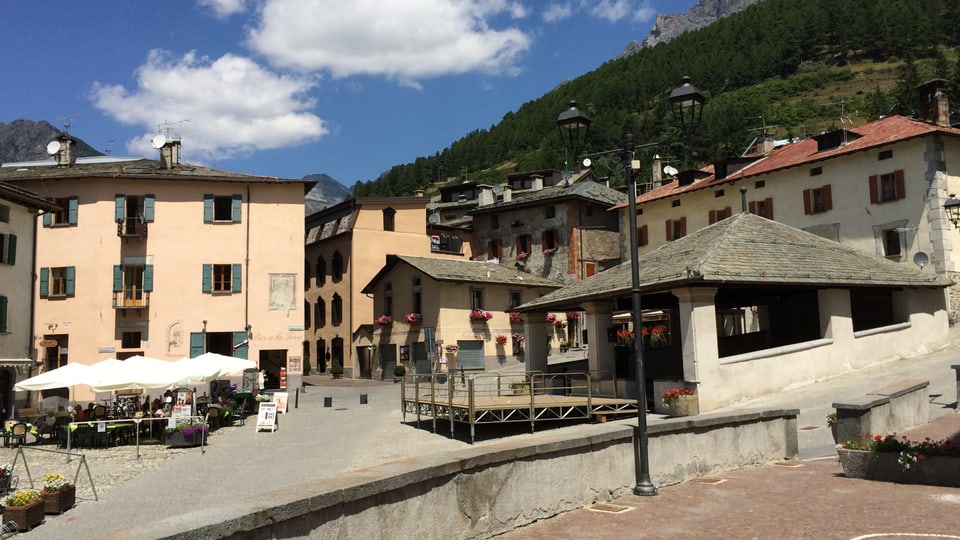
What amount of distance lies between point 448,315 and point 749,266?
2258 centimetres

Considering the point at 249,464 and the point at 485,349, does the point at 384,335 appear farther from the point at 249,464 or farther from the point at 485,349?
the point at 249,464

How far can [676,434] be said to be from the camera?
11156mm

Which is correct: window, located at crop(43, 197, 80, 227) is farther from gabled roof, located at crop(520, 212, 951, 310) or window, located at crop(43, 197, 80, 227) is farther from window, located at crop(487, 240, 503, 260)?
window, located at crop(487, 240, 503, 260)

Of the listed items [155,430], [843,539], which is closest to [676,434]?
[843,539]

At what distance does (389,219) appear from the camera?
50.8m

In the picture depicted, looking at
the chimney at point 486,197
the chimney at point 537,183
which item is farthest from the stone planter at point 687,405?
the chimney at point 537,183

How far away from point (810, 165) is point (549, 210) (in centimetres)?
2006

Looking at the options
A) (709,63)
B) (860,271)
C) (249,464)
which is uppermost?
(709,63)

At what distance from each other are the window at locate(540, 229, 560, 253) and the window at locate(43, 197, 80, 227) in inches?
1158

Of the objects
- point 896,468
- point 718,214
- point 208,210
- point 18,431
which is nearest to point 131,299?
point 208,210

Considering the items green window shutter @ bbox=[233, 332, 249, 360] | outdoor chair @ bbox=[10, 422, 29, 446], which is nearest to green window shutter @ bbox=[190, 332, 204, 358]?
green window shutter @ bbox=[233, 332, 249, 360]

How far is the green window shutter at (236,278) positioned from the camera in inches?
1449

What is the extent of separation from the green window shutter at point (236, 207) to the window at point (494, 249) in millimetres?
22466

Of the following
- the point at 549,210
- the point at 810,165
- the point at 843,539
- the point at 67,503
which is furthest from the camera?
the point at 549,210
